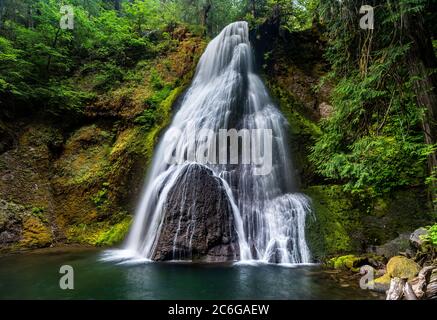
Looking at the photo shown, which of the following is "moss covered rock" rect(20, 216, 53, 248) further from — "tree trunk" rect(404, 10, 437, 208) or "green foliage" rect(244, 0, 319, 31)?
"green foliage" rect(244, 0, 319, 31)

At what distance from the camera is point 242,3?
742 inches

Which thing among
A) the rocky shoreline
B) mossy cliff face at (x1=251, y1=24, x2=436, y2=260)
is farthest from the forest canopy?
the rocky shoreline

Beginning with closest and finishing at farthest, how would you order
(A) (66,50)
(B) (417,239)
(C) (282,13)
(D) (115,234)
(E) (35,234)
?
(B) (417,239)
(E) (35,234)
(D) (115,234)
(A) (66,50)
(C) (282,13)

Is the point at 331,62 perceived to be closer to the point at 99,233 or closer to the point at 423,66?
the point at 423,66

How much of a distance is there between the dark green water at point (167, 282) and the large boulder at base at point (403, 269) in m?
0.65

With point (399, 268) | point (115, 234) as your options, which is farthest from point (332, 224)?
point (115, 234)

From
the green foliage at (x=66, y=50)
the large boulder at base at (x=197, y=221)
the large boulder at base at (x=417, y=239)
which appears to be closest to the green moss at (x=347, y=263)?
the large boulder at base at (x=417, y=239)

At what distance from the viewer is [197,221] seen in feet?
26.8

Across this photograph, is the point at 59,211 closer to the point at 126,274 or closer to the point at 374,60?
the point at 126,274

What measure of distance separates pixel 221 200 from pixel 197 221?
2.93 ft

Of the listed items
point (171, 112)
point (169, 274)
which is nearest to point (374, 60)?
point (169, 274)

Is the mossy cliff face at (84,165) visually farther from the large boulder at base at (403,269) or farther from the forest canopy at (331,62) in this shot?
the large boulder at base at (403,269)

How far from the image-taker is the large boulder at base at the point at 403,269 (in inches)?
203
